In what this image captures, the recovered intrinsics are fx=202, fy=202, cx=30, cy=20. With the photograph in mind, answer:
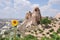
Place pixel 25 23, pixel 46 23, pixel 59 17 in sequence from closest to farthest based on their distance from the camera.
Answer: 1. pixel 46 23
2. pixel 25 23
3. pixel 59 17

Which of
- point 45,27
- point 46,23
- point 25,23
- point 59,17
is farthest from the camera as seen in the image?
point 59,17

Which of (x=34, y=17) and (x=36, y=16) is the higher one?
(x=36, y=16)

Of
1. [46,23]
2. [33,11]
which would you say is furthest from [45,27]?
[33,11]

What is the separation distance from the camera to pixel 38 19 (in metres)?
64.4

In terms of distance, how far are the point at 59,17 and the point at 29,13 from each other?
18707 mm

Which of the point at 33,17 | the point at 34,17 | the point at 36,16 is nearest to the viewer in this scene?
the point at 36,16

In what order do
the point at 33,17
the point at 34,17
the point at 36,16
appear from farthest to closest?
the point at 34,17 → the point at 33,17 → the point at 36,16

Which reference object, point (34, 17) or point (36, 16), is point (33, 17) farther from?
point (36, 16)

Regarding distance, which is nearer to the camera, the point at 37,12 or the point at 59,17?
the point at 37,12

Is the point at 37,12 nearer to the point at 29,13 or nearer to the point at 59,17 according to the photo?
the point at 29,13

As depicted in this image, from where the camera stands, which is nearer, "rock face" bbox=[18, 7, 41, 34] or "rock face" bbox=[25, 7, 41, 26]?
"rock face" bbox=[18, 7, 41, 34]

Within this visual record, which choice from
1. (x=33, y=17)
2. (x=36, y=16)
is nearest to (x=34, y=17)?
(x=33, y=17)

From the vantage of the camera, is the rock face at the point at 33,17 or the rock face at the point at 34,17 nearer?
the rock face at the point at 33,17

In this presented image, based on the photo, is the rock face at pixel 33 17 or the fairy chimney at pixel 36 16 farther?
the fairy chimney at pixel 36 16
